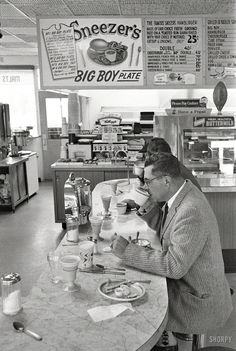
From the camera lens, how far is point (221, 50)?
486cm

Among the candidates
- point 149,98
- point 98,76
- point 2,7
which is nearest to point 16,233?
point 98,76

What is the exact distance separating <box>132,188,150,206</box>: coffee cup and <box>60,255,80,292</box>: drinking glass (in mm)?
1621

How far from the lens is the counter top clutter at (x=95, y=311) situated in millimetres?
1647

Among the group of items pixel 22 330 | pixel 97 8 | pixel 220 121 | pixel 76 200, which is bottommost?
pixel 22 330

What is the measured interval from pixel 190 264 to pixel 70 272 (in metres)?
0.65

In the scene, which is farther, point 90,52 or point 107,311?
point 90,52

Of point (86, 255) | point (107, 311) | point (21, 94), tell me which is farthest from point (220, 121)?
point (21, 94)

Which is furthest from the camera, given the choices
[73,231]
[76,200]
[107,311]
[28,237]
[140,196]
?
[28,237]

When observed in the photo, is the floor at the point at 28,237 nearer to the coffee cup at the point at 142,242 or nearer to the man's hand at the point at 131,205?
the man's hand at the point at 131,205

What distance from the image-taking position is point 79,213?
315cm

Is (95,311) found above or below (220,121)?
below

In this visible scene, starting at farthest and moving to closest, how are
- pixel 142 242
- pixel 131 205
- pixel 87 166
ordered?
pixel 87 166 → pixel 131 205 → pixel 142 242

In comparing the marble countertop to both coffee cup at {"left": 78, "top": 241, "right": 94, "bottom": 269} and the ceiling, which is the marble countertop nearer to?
the ceiling

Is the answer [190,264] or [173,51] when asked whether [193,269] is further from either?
[173,51]
